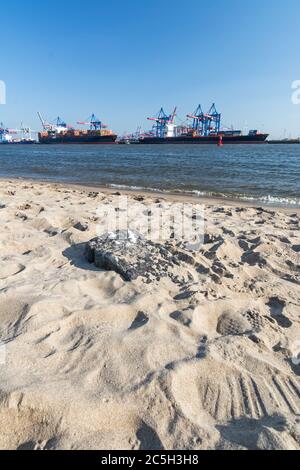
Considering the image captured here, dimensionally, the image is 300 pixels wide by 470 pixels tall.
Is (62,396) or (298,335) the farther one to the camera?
(298,335)

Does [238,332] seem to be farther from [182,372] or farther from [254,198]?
[254,198]

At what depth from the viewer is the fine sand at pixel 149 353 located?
1348mm

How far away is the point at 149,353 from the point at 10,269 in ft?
5.55

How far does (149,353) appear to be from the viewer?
5.93ft

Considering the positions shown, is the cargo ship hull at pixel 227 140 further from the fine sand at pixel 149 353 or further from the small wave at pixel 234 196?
the fine sand at pixel 149 353

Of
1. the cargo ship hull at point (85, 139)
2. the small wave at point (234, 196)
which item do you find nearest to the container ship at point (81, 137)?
the cargo ship hull at point (85, 139)

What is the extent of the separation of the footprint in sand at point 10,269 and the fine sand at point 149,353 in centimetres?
2

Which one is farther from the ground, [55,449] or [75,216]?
[75,216]

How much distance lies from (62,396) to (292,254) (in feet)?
9.75

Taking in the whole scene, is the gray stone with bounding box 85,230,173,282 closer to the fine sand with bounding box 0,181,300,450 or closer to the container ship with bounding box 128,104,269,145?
the fine sand with bounding box 0,181,300,450

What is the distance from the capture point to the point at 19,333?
6.40 feet

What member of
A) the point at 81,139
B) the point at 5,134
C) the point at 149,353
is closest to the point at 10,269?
the point at 149,353
